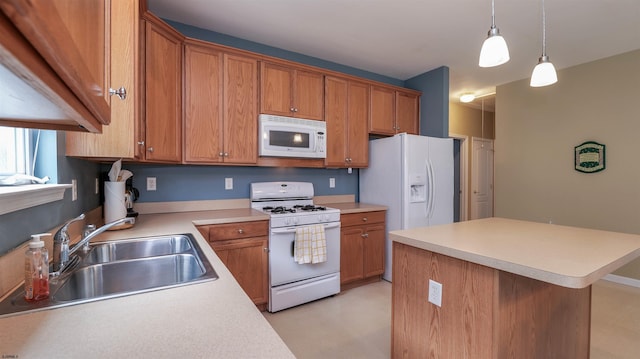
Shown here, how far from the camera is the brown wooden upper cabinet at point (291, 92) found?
9.13ft

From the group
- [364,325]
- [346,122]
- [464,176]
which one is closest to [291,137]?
[346,122]

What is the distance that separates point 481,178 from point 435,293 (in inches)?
190

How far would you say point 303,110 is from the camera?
3.00 metres

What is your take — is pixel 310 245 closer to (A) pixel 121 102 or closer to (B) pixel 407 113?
(A) pixel 121 102

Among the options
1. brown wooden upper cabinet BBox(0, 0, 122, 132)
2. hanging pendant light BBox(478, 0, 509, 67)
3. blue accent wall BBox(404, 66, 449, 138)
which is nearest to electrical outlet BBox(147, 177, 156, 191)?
brown wooden upper cabinet BBox(0, 0, 122, 132)

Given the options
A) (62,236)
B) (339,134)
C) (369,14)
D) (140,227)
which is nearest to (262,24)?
(369,14)

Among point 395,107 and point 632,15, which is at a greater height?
point 632,15

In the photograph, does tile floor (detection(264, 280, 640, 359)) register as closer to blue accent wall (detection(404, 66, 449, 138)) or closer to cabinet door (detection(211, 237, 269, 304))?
cabinet door (detection(211, 237, 269, 304))

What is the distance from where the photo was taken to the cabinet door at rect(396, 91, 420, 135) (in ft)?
12.1

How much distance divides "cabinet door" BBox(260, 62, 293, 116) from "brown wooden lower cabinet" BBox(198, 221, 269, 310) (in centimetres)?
114

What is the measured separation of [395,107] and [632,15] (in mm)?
2156

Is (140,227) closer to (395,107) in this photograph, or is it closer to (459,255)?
(459,255)

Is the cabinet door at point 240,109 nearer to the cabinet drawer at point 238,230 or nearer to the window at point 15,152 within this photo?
the cabinet drawer at point 238,230

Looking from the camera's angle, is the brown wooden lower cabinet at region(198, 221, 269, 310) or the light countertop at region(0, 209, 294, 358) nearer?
the light countertop at region(0, 209, 294, 358)
